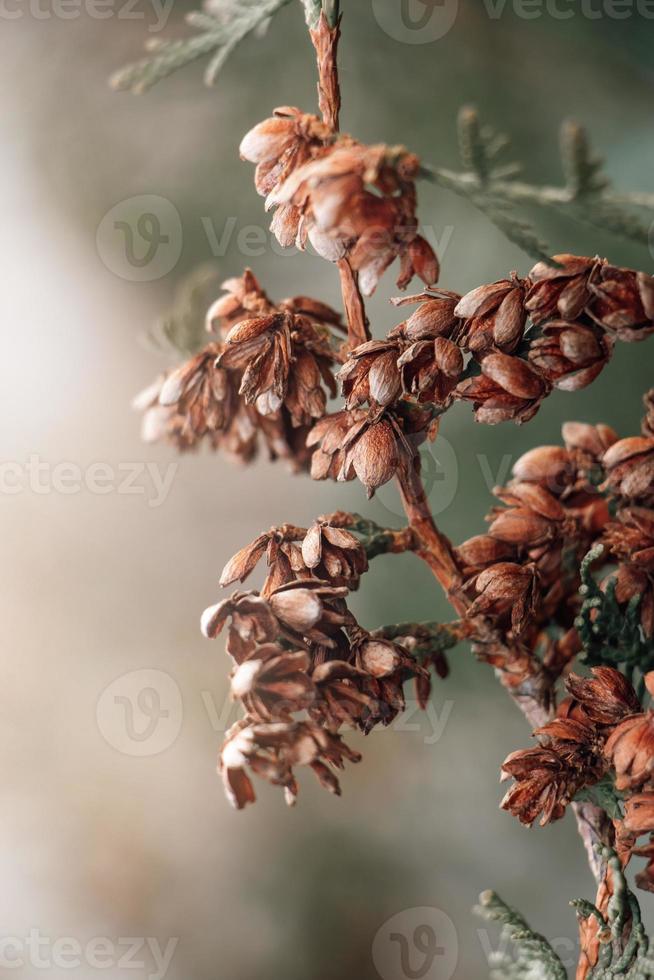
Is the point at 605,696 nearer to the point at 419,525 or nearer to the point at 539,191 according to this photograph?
the point at 419,525

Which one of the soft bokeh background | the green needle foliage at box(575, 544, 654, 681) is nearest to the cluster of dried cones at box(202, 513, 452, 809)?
the green needle foliage at box(575, 544, 654, 681)

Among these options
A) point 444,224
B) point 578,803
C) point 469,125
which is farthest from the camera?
point 444,224

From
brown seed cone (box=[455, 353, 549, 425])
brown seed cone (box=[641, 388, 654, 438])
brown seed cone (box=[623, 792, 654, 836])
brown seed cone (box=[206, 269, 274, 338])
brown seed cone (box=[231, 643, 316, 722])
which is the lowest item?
brown seed cone (box=[623, 792, 654, 836])

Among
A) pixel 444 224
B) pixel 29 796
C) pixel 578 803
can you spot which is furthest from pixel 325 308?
pixel 29 796

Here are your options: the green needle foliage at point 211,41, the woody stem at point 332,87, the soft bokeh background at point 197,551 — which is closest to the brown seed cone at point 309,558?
the woody stem at point 332,87

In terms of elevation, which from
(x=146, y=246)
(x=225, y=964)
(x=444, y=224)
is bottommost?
(x=225, y=964)

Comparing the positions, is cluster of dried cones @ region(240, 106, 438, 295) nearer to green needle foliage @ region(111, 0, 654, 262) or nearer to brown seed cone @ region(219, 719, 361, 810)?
green needle foliage @ region(111, 0, 654, 262)

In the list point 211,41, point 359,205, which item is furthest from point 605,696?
point 211,41

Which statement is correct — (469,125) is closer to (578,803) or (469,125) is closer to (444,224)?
(578,803)
